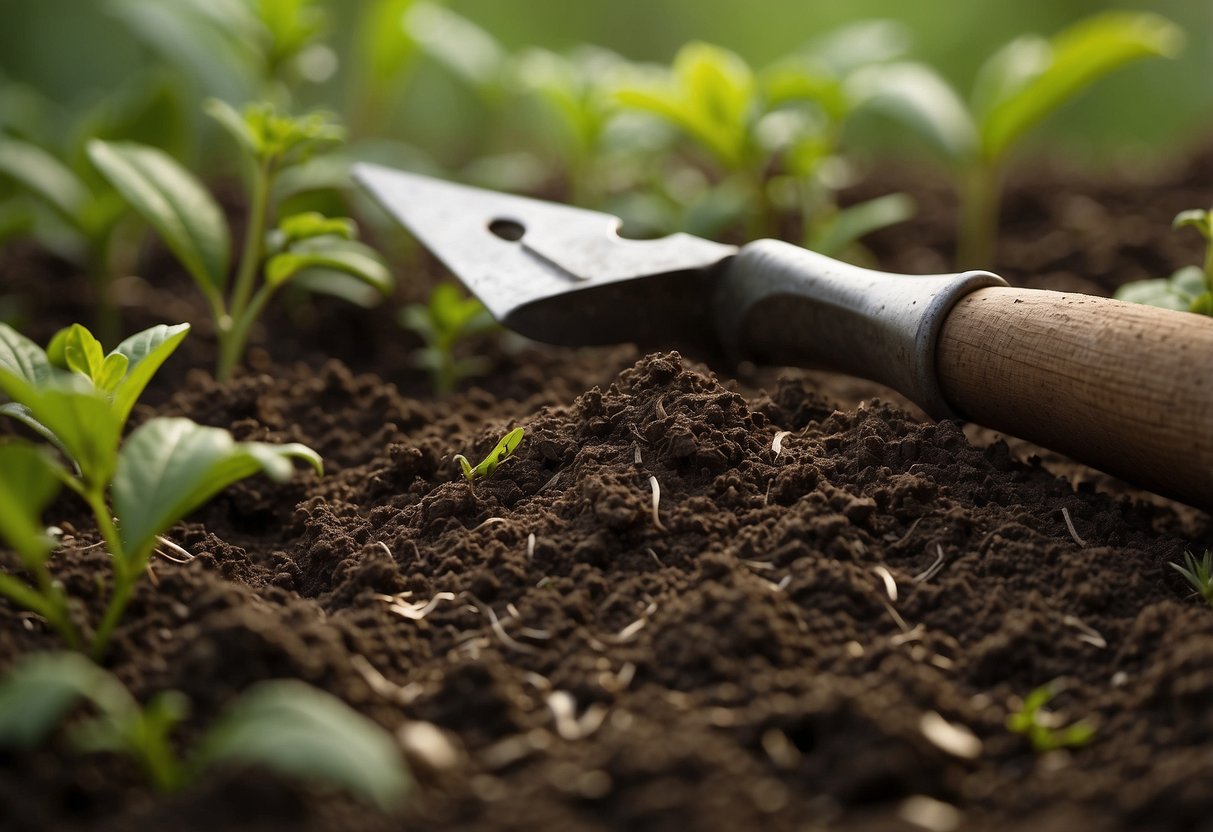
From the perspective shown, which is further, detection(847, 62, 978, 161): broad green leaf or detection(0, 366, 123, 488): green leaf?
detection(847, 62, 978, 161): broad green leaf

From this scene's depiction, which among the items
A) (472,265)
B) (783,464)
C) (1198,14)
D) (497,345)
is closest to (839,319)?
(783,464)

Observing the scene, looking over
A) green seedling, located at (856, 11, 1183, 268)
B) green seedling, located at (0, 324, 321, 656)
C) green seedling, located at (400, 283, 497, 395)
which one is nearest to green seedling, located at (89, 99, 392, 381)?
green seedling, located at (400, 283, 497, 395)

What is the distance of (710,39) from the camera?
5.55 metres

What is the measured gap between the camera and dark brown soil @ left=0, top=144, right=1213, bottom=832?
0.99 m

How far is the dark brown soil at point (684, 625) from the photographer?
99cm

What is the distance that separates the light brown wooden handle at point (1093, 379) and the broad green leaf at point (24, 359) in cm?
120

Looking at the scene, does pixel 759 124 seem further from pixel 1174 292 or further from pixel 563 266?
pixel 1174 292

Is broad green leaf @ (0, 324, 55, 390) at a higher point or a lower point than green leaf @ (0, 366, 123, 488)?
lower

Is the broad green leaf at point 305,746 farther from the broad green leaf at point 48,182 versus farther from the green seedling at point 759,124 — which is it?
the broad green leaf at point 48,182

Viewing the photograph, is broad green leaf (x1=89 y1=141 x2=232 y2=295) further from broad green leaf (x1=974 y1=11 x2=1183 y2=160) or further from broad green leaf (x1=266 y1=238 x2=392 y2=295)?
broad green leaf (x1=974 y1=11 x2=1183 y2=160)

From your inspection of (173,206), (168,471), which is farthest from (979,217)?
(168,471)

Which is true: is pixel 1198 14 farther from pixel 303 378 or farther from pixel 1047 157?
pixel 303 378

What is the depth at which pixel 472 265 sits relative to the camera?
191 centimetres

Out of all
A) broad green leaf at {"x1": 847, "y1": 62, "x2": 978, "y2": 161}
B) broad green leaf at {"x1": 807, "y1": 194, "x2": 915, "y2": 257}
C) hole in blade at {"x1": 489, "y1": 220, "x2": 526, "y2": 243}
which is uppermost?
A: broad green leaf at {"x1": 847, "y1": 62, "x2": 978, "y2": 161}
